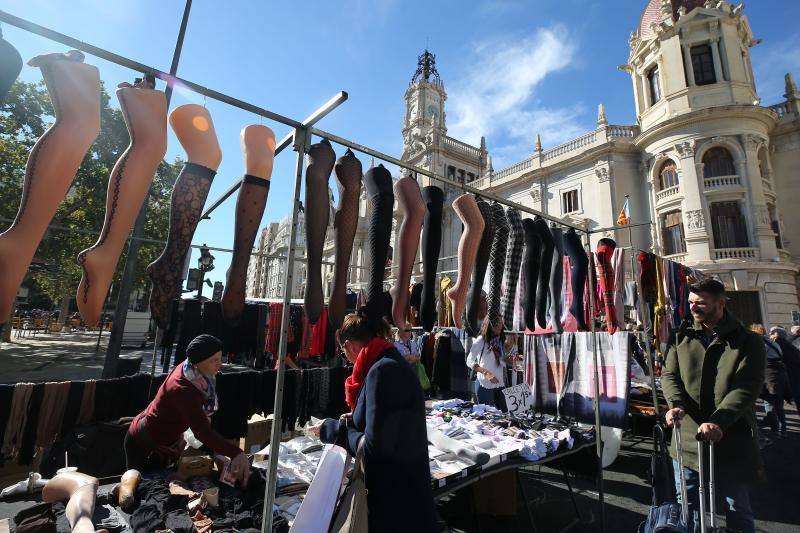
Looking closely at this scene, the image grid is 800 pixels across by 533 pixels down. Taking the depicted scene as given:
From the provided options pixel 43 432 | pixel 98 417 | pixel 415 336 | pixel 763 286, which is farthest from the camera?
pixel 763 286

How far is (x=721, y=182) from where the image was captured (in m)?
17.8

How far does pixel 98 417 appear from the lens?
378 centimetres

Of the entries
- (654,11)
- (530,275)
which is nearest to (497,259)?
(530,275)

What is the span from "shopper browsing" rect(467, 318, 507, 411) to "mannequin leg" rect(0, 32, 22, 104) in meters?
5.04

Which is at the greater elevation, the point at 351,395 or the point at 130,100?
the point at 130,100

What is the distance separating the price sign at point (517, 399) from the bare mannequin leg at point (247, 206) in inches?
155

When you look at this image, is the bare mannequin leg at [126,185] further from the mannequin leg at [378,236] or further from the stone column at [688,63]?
the stone column at [688,63]

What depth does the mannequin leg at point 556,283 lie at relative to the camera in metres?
3.02

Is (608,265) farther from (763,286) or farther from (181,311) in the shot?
(763,286)

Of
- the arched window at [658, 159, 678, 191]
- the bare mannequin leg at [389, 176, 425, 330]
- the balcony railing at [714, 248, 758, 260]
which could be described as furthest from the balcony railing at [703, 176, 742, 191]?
the bare mannequin leg at [389, 176, 425, 330]

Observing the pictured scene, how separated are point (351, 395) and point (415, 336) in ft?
19.6

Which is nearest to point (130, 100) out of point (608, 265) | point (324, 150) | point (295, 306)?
point (324, 150)

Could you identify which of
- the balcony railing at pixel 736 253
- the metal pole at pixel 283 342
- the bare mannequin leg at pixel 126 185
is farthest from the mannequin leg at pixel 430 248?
the balcony railing at pixel 736 253

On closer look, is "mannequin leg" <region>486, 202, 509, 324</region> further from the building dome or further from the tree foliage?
the building dome
